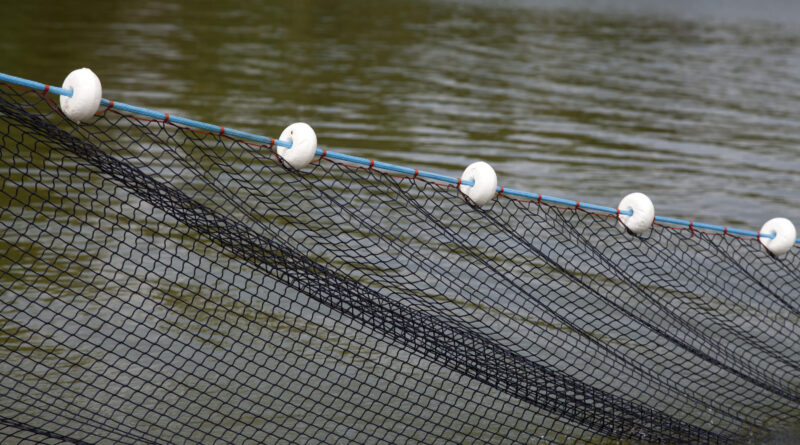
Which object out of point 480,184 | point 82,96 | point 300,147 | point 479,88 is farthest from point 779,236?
point 479,88

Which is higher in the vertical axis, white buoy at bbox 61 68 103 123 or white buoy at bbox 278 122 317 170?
white buoy at bbox 278 122 317 170

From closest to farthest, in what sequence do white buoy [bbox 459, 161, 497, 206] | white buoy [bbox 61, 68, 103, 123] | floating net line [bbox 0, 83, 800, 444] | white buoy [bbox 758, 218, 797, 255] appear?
white buoy [bbox 61, 68, 103, 123]
floating net line [bbox 0, 83, 800, 444]
white buoy [bbox 459, 161, 497, 206]
white buoy [bbox 758, 218, 797, 255]

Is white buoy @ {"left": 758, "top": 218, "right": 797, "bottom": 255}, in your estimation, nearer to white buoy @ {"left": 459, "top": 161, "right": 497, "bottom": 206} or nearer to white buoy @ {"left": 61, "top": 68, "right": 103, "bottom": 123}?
white buoy @ {"left": 459, "top": 161, "right": 497, "bottom": 206}

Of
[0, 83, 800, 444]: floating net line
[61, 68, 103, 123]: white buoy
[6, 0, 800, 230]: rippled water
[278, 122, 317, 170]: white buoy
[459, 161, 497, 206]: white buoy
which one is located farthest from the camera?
[6, 0, 800, 230]: rippled water

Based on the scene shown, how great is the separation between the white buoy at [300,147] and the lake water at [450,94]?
1111 millimetres

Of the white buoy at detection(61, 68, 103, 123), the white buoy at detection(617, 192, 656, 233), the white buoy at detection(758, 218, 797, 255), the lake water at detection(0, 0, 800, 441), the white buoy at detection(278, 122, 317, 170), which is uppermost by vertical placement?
the lake water at detection(0, 0, 800, 441)

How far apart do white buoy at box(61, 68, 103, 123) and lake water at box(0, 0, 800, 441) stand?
1400 mm

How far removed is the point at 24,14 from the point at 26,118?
63.0 feet

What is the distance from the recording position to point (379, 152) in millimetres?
11531

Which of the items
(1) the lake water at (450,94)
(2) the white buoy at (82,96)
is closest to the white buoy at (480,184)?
(1) the lake water at (450,94)

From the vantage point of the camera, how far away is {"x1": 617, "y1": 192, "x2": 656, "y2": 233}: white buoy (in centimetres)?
510

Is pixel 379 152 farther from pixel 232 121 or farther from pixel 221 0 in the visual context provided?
pixel 221 0

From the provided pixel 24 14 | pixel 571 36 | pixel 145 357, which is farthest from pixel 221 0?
pixel 145 357

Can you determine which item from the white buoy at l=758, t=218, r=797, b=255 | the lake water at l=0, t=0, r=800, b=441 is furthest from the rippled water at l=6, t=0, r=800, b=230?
the white buoy at l=758, t=218, r=797, b=255
